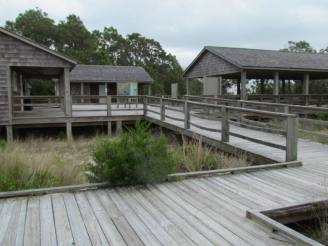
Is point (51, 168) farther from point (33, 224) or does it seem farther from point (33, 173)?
point (33, 224)

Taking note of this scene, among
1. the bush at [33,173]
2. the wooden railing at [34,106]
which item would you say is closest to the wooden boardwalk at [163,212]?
the bush at [33,173]

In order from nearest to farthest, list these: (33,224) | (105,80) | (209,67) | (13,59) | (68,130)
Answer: (33,224) → (13,59) → (68,130) → (209,67) → (105,80)

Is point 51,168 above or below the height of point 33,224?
above

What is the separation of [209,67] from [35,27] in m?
27.3

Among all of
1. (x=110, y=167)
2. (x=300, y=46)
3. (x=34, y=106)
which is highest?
(x=300, y=46)

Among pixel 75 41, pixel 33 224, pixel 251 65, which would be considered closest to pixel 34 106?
pixel 251 65

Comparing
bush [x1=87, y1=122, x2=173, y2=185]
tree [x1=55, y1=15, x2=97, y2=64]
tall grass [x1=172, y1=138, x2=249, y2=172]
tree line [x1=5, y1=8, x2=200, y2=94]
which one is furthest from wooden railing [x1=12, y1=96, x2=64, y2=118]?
tree [x1=55, y1=15, x2=97, y2=64]

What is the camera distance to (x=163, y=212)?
3.48 m

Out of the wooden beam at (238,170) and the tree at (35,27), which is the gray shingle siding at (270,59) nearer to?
the wooden beam at (238,170)

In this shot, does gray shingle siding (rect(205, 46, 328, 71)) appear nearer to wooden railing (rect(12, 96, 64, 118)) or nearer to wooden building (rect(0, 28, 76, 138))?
wooden building (rect(0, 28, 76, 138))

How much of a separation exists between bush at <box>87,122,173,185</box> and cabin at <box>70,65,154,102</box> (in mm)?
22177

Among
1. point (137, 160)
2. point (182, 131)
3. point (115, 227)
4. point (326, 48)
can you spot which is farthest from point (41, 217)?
point (326, 48)

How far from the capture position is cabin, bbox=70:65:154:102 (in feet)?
86.2

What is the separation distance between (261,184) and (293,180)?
546 millimetres
